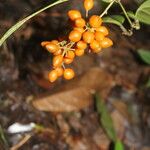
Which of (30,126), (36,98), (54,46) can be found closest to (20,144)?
(30,126)

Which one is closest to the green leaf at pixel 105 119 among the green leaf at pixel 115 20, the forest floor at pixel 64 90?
the forest floor at pixel 64 90

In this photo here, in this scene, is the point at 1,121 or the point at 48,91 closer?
the point at 1,121

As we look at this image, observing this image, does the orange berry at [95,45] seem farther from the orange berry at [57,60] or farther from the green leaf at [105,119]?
the green leaf at [105,119]

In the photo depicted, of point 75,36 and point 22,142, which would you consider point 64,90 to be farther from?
point 75,36

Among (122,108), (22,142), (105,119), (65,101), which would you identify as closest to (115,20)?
(22,142)

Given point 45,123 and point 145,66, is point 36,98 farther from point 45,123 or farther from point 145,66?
point 145,66

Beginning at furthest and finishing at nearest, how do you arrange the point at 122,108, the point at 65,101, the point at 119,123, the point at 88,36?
1. the point at 122,108
2. the point at 119,123
3. the point at 65,101
4. the point at 88,36

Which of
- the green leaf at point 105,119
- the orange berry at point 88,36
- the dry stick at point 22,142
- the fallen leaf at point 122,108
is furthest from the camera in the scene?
the fallen leaf at point 122,108
